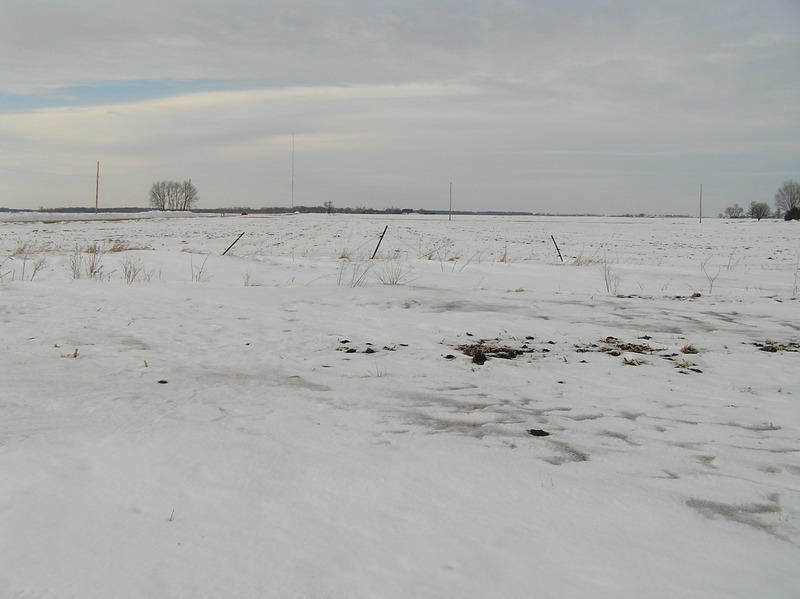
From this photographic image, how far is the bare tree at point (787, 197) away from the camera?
292ft

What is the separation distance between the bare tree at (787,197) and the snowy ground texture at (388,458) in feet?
340

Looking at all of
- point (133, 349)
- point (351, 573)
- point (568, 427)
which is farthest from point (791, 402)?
point (133, 349)

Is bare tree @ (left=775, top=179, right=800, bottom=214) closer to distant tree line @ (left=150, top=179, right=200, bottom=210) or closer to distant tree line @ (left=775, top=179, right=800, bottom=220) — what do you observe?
distant tree line @ (left=775, top=179, right=800, bottom=220)

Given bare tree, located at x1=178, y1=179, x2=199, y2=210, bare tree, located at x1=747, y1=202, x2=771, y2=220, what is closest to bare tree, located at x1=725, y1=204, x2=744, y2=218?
bare tree, located at x1=747, y1=202, x2=771, y2=220

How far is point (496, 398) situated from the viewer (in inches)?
129

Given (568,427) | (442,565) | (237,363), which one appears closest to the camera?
(442,565)

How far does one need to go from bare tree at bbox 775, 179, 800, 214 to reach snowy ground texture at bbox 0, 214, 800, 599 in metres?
104

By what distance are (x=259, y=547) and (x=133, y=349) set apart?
2843 millimetres

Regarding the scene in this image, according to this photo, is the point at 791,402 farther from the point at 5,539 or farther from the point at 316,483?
the point at 5,539

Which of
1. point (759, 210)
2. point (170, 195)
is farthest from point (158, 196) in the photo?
point (759, 210)

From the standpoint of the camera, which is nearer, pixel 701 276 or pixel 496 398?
pixel 496 398

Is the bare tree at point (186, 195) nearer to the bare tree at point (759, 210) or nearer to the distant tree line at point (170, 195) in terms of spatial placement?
the distant tree line at point (170, 195)

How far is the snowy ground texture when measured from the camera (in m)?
1.61

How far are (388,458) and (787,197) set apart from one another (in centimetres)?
10978
